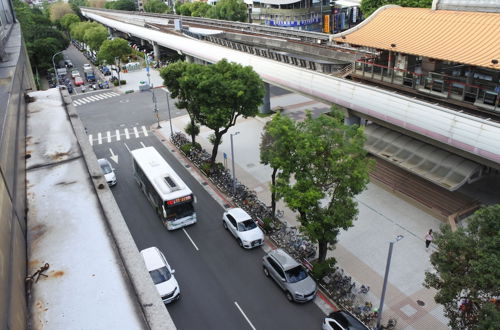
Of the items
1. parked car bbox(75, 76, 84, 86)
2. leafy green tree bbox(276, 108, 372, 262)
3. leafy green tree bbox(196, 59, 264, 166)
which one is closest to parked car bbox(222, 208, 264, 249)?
leafy green tree bbox(276, 108, 372, 262)

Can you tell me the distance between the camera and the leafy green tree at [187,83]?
32.2 meters

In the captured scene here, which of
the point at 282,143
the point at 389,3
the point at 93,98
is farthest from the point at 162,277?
the point at 389,3

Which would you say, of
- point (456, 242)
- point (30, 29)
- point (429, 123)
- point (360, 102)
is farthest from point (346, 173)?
point (30, 29)

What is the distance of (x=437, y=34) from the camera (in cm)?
2711

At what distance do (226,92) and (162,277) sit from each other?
1580 centimetres

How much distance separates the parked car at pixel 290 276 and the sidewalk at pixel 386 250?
3367 millimetres

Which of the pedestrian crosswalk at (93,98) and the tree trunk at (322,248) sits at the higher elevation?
the pedestrian crosswalk at (93,98)

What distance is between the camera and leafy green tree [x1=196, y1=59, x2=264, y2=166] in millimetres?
30797

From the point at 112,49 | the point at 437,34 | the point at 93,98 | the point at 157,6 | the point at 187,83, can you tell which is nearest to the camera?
the point at 437,34

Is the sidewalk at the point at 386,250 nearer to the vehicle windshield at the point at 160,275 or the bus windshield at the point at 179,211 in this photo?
→ the bus windshield at the point at 179,211

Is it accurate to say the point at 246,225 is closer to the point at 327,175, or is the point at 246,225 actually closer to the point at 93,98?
the point at 327,175

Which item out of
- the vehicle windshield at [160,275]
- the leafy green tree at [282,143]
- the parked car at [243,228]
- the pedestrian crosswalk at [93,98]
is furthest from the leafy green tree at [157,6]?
the vehicle windshield at [160,275]

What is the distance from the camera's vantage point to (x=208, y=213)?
1171 inches

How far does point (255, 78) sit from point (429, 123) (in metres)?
14.1
